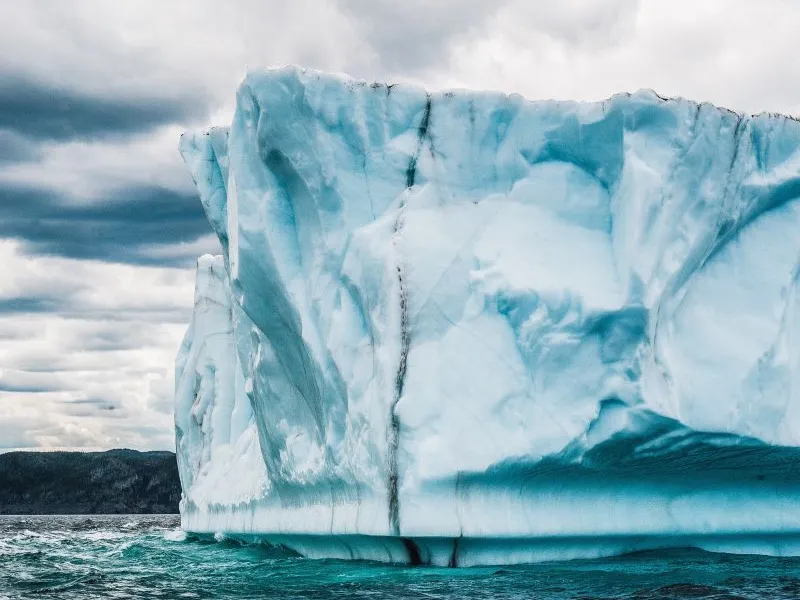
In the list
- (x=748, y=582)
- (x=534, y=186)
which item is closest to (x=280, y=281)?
(x=534, y=186)

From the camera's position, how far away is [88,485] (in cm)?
8856

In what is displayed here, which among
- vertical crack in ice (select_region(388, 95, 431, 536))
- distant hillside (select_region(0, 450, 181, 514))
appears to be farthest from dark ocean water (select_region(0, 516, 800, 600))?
distant hillside (select_region(0, 450, 181, 514))

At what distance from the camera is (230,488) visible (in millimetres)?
17203

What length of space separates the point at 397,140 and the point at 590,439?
3835mm

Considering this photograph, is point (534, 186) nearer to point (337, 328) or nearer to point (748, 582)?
point (337, 328)

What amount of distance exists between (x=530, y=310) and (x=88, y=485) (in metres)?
84.3

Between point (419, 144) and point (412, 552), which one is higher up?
point (419, 144)

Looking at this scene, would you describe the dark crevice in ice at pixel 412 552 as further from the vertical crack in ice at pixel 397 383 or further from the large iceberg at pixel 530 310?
the vertical crack in ice at pixel 397 383

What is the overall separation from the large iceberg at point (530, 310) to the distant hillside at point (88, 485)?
227ft

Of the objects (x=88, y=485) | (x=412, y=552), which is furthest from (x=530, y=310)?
(x=88, y=485)

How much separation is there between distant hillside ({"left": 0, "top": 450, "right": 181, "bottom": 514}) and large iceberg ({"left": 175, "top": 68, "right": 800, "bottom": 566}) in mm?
69121

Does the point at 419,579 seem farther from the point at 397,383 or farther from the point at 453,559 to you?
the point at 397,383

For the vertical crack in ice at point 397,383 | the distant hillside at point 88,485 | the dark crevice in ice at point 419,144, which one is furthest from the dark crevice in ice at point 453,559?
the distant hillside at point 88,485

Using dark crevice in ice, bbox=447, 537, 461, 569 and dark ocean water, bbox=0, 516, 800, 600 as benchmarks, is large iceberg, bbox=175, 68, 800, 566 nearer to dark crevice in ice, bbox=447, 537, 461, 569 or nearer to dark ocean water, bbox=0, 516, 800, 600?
dark crevice in ice, bbox=447, 537, 461, 569
